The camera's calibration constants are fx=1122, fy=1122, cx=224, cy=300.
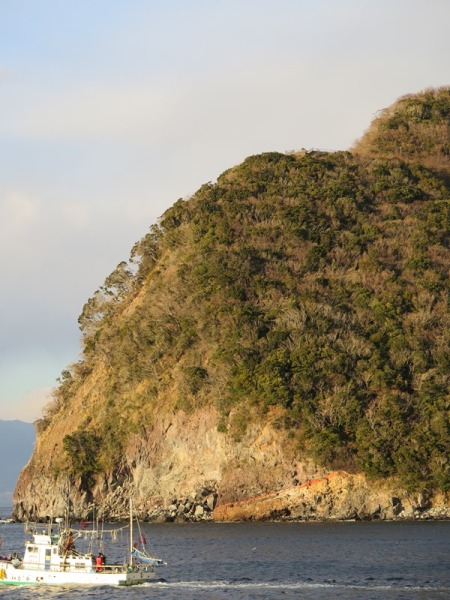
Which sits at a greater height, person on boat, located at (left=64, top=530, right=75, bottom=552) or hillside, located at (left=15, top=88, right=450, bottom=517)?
hillside, located at (left=15, top=88, right=450, bottom=517)

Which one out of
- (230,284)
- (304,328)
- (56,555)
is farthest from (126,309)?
(56,555)

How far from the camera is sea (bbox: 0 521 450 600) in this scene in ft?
202

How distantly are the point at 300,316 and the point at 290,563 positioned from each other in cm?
4379

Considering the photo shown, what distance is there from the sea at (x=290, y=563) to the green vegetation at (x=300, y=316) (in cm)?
1135

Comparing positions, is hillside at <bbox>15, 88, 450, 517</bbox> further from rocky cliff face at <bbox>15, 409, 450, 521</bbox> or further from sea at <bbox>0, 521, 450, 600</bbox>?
sea at <bbox>0, 521, 450, 600</bbox>

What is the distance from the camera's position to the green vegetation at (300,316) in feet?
343

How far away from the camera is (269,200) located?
456 ft

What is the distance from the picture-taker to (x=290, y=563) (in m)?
72.4

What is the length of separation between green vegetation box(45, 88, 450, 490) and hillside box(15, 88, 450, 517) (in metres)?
0.20

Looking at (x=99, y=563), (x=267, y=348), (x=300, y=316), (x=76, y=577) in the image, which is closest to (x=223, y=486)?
(x=267, y=348)

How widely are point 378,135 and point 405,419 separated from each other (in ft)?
230

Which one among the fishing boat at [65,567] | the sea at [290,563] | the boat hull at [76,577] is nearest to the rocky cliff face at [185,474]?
the sea at [290,563]

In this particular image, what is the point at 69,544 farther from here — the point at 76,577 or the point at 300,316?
the point at 300,316

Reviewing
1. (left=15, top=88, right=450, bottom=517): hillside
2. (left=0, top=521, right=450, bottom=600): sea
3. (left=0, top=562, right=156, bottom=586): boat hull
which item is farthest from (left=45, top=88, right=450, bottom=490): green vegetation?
(left=0, top=562, right=156, bottom=586): boat hull
